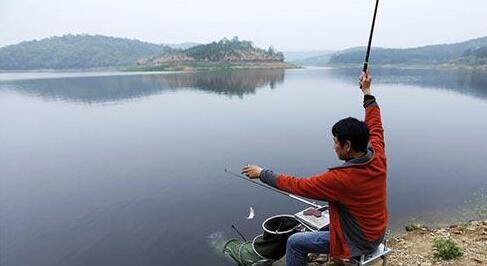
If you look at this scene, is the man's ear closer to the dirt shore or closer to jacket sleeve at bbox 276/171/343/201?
jacket sleeve at bbox 276/171/343/201

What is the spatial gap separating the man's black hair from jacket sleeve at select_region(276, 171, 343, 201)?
0.36m

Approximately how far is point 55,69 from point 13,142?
183 metres

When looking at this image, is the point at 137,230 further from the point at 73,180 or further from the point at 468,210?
the point at 468,210

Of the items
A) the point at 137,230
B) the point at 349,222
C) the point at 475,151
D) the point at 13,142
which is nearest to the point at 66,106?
the point at 13,142

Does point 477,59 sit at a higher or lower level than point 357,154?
lower

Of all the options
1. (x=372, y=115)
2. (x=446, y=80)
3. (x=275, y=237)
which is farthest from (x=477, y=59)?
(x=372, y=115)

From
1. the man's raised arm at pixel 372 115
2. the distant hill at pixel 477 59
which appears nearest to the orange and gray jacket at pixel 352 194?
the man's raised arm at pixel 372 115

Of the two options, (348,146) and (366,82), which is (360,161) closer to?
(348,146)

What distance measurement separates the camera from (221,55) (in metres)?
154

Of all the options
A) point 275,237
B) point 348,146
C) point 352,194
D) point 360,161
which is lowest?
point 275,237

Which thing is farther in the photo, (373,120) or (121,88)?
(121,88)

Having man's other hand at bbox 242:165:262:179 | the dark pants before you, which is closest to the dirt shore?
the dark pants

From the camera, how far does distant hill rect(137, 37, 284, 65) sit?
153m

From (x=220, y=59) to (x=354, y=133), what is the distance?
153323 mm
